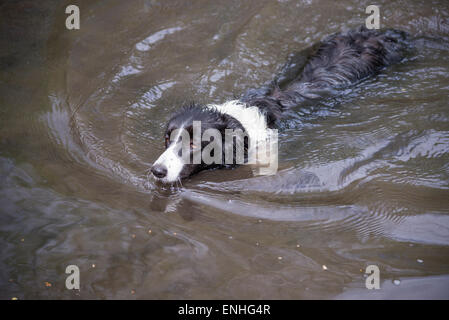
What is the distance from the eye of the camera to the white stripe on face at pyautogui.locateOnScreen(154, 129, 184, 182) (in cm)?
409

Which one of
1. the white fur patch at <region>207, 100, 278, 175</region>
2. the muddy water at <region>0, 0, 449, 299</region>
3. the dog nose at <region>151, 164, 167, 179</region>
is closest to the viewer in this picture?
the muddy water at <region>0, 0, 449, 299</region>

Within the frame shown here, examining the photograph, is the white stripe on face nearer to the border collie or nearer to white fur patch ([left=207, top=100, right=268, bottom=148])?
the border collie

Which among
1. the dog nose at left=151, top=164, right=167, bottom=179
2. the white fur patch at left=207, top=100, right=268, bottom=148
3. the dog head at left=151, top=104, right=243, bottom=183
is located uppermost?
the white fur patch at left=207, top=100, right=268, bottom=148

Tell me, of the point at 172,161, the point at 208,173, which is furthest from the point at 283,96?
the point at 172,161

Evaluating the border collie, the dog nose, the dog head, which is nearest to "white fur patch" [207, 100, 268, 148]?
the border collie

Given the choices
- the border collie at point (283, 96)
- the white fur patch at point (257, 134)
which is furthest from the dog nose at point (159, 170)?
the white fur patch at point (257, 134)

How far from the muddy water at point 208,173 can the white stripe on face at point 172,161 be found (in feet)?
0.61

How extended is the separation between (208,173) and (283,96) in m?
1.54

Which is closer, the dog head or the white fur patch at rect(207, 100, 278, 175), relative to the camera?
the dog head

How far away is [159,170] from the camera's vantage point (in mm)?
4035

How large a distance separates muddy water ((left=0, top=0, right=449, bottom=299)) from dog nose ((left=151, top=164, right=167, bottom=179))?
21 cm

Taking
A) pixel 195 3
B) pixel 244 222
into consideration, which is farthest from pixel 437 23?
pixel 244 222

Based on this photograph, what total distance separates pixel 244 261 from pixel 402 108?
3.13m

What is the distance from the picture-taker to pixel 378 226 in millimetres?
3680
